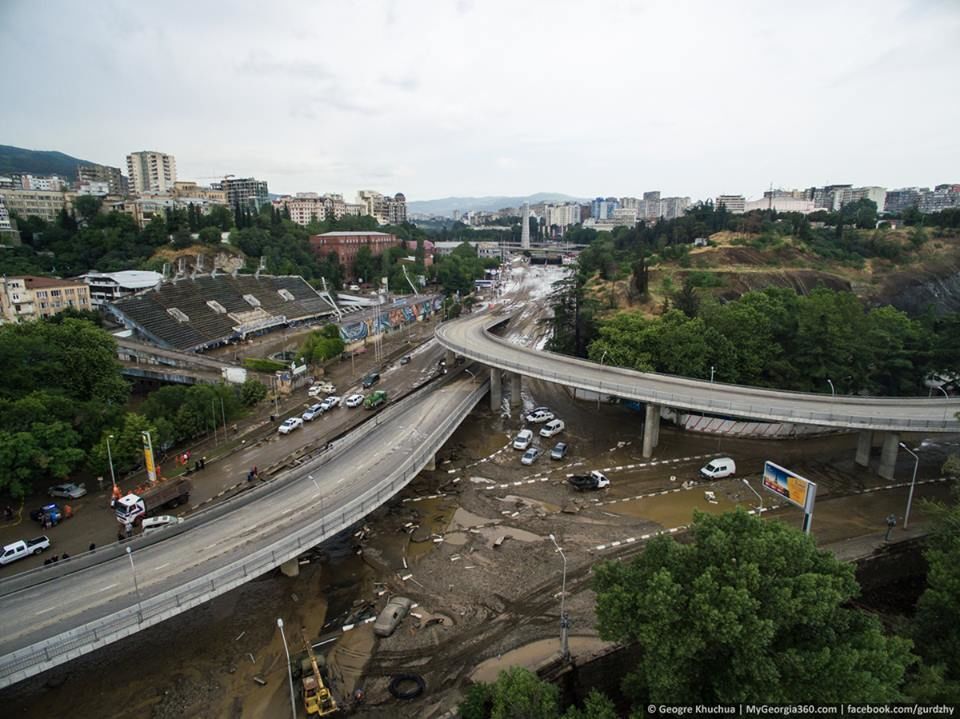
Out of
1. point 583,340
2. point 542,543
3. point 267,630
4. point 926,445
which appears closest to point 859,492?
point 926,445

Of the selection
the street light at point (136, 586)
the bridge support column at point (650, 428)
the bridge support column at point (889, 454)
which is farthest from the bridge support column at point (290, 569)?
the bridge support column at point (889, 454)

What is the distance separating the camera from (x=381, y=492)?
29.3 metres

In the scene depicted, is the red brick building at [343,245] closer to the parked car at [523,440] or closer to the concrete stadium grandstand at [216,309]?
the concrete stadium grandstand at [216,309]

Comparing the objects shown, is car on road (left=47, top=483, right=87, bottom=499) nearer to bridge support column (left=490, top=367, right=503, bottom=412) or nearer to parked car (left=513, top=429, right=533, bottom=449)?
parked car (left=513, top=429, right=533, bottom=449)

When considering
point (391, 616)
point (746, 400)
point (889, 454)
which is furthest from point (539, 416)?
point (391, 616)

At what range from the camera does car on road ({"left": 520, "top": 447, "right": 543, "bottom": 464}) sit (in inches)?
1640

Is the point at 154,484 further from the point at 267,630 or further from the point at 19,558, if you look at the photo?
the point at 267,630

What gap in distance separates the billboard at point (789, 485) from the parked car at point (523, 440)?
752 inches

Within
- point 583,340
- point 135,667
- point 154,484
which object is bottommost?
point 135,667

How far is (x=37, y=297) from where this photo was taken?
70.8 m

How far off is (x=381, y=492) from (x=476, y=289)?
4238 inches

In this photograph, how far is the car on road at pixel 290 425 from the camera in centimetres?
4570

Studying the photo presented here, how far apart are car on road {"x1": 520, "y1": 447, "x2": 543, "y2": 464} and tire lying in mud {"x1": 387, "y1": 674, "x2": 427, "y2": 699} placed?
20933mm

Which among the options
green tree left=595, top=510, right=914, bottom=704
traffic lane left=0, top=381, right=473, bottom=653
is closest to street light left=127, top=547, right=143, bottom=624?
traffic lane left=0, top=381, right=473, bottom=653
